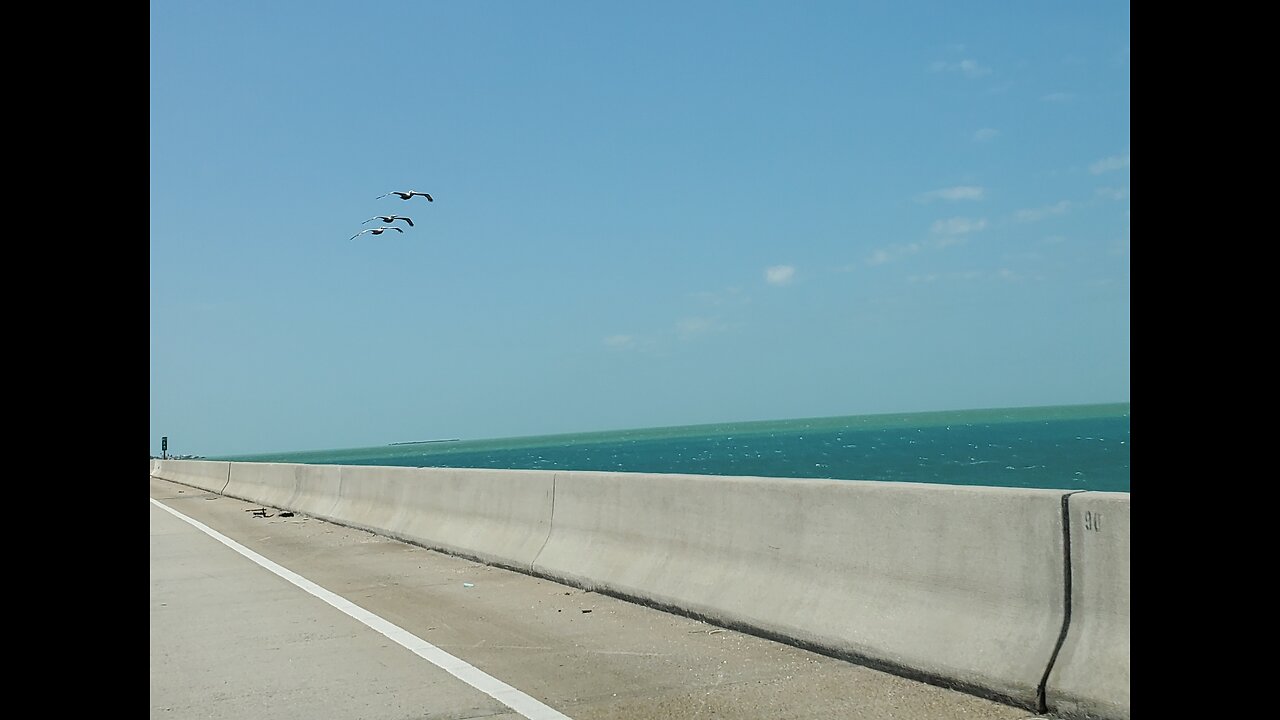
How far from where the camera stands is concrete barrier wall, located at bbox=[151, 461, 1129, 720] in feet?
17.9

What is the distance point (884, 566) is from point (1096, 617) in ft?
5.31

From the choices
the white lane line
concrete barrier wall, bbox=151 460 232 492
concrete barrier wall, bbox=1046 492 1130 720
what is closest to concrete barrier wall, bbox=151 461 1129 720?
concrete barrier wall, bbox=1046 492 1130 720

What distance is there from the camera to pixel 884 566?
689 centimetres

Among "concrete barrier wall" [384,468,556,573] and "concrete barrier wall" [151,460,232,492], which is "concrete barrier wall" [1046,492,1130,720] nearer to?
"concrete barrier wall" [384,468,556,573]

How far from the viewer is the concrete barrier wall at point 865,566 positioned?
582 centimetres

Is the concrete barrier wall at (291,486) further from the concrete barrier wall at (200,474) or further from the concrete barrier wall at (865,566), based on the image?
the concrete barrier wall at (865,566)

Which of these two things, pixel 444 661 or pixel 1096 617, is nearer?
pixel 1096 617

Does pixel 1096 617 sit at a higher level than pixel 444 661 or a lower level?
higher

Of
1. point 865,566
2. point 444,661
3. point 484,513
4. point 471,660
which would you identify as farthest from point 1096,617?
point 484,513

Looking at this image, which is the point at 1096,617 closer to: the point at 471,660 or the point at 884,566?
the point at 884,566
